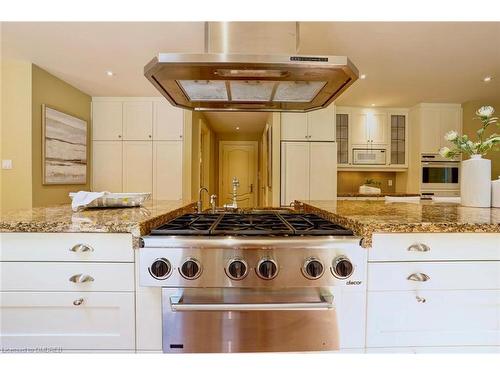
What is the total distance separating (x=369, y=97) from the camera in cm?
388

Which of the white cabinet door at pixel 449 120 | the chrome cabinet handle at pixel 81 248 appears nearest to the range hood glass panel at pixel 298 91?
the chrome cabinet handle at pixel 81 248

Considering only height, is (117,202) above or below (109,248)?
above

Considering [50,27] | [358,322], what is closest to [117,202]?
[358,322]

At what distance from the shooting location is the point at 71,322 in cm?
108

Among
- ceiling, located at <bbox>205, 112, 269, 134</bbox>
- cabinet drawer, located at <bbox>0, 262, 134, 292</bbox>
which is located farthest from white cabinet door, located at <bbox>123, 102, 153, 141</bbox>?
cabinet drawer, located at <bbox>0, 262, 134, 292</bbox>

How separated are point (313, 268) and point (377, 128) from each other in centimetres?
404

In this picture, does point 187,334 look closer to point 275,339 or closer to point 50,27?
point 275,339

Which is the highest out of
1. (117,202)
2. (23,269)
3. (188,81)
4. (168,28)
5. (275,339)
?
(168,28)

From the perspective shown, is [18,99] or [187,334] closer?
[187,334]

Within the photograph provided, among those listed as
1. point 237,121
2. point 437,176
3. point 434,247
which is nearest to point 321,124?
point 437,176

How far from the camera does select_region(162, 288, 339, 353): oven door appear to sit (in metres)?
1.03

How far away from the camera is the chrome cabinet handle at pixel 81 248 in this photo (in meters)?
1.06

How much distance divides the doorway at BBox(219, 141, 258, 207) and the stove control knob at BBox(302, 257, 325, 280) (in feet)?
19.4

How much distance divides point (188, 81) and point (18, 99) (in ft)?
8.31
